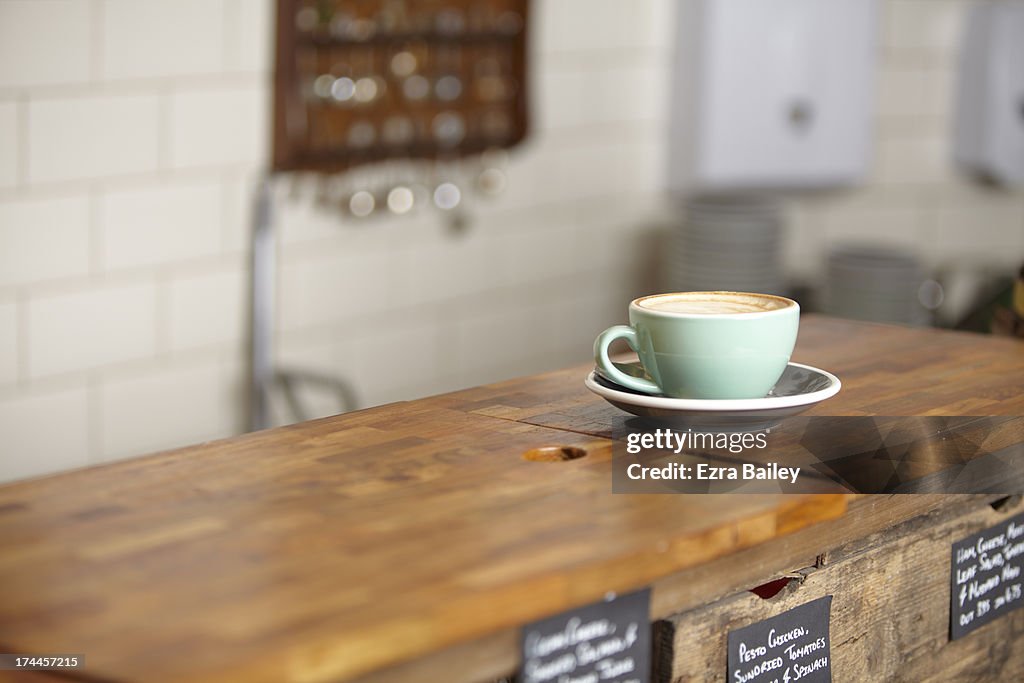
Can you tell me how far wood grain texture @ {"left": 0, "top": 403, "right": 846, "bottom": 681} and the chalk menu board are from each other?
38 cm

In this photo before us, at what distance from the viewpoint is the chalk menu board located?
52.2 inches

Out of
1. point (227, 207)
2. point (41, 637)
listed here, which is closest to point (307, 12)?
point (227, 207)

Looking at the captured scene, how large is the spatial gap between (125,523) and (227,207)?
5.63ft

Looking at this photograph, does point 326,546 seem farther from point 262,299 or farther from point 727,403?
point 262,299

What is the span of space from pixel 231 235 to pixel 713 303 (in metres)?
1.56

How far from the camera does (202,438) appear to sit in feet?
8.67

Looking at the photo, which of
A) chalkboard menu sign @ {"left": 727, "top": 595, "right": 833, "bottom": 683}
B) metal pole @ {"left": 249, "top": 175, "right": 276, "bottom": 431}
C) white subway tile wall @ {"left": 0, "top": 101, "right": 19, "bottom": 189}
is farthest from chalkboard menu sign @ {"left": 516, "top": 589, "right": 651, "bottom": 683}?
metal pole @ {"left": 249, "top": 175, "right": 276, "bottom": 431}

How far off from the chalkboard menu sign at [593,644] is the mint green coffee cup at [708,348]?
234 millimetres

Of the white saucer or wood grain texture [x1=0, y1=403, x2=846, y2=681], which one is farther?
the white saucer

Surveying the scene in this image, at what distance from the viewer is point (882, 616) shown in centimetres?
124

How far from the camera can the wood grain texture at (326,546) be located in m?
0.73

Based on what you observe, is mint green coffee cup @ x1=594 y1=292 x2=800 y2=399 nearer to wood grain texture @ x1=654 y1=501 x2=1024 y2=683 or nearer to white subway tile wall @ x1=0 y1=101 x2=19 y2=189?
wood grain texture @ x1=654 y1=501 x2=1024 y2=683

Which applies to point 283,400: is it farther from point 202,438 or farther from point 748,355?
point 748,355

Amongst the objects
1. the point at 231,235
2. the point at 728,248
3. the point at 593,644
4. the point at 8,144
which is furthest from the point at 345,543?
the point at 728,248
